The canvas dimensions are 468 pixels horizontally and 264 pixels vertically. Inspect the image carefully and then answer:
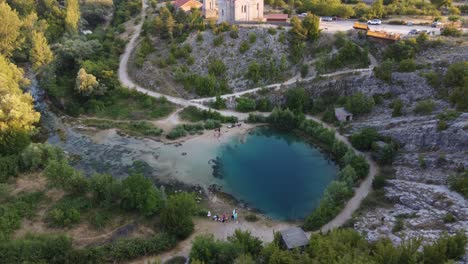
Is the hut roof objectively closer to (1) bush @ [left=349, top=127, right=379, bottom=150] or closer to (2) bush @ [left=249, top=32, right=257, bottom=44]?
(1) bush @ [left=349, top=127, right=379, bottom=150]

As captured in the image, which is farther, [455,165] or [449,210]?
[455,165]

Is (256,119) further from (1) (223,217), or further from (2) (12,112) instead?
(2) (12,112)

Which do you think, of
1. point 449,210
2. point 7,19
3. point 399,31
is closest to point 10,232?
point 449,210

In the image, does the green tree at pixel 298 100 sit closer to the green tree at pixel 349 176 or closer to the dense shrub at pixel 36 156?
the green tree at pixel 349 176

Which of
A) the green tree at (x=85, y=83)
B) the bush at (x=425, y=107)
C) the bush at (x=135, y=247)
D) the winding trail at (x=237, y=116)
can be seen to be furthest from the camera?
the green tree at (x=85, y=83)

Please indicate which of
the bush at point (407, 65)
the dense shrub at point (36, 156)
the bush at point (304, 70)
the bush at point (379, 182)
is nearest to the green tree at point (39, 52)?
the dense shrub at point (36, 156)

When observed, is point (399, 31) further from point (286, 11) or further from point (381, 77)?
point (286, 11)
